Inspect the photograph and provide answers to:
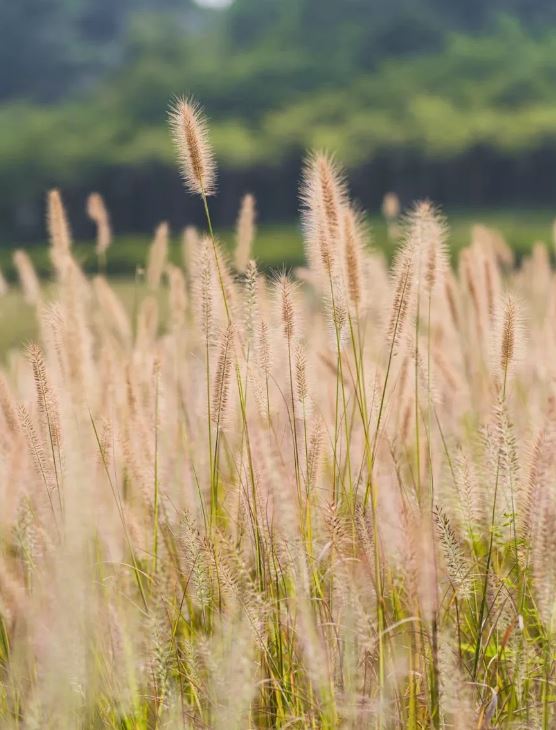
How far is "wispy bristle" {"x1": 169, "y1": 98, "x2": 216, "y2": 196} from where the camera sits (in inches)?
69.4

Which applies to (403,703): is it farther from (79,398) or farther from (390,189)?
(390,189)

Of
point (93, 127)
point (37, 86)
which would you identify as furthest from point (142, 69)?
point (37, 86)

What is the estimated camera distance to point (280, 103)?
50531 millimetres

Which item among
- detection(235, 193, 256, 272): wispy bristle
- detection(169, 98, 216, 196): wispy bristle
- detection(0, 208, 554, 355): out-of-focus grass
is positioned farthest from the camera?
detection(0, 208, 554, 355): out-of-focus grass

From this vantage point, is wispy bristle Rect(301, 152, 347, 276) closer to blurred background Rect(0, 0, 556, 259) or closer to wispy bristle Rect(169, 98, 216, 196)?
wispy bristle Rect(169, 98, 216, 196)

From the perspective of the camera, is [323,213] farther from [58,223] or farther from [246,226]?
[58,223]

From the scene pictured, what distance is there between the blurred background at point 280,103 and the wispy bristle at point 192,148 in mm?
33398

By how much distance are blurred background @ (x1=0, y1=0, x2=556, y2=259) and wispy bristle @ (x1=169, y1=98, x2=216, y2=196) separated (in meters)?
33.4

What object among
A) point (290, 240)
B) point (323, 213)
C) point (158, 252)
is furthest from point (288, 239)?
point (323, 213)

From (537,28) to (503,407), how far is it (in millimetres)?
59391

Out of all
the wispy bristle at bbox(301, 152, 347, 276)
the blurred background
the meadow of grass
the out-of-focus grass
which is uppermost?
the blurred background

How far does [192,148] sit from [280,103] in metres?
50.8

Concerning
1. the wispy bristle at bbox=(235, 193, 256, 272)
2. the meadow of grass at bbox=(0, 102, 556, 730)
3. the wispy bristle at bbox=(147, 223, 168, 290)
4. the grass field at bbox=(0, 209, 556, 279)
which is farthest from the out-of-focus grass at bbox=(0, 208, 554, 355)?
the meadow of grass at bbox=(0, 102, 556, 730)

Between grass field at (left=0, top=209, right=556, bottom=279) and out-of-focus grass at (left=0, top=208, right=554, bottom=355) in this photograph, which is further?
grass field at (left=0, top=209, right=556, bottom=279)
